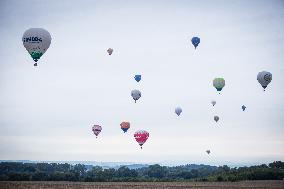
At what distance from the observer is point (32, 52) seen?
40.7 m

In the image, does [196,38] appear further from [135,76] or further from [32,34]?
[32,34]

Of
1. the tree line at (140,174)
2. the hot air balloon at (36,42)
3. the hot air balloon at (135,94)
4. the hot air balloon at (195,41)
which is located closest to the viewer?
the hot air balloon at (36,42)

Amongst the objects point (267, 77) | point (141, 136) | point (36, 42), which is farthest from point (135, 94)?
point (36, 42)

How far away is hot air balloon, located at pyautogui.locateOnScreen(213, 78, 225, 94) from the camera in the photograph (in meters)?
55.1

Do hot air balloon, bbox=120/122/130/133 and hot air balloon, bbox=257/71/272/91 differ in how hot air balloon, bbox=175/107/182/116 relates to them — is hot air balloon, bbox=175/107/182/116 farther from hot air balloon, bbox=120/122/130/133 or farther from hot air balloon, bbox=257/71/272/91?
hot air balloon, bbox=257/71/272/91

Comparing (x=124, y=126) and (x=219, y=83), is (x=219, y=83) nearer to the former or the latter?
(x=219, y=83)

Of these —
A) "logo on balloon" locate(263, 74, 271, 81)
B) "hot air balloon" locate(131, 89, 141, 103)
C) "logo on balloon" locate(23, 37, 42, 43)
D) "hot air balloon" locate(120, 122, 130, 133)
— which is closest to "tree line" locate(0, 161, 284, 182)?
"hot air balloon" locate(120, 122, 130, 133)

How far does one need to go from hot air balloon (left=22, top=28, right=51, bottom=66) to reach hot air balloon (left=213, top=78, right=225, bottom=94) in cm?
2535

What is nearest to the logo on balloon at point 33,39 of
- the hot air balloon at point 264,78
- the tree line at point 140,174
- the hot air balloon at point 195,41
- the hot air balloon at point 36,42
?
the hot air balloon at point 36,42

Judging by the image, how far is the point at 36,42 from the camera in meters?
40.6

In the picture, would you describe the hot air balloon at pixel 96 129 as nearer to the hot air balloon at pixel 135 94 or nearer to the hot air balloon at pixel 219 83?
the hot air balloon at pixel 135 94

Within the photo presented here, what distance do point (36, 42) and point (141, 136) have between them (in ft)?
78.1

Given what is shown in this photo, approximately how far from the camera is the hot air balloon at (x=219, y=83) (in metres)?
55.1

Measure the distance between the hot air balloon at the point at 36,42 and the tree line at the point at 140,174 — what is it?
34.8 m
